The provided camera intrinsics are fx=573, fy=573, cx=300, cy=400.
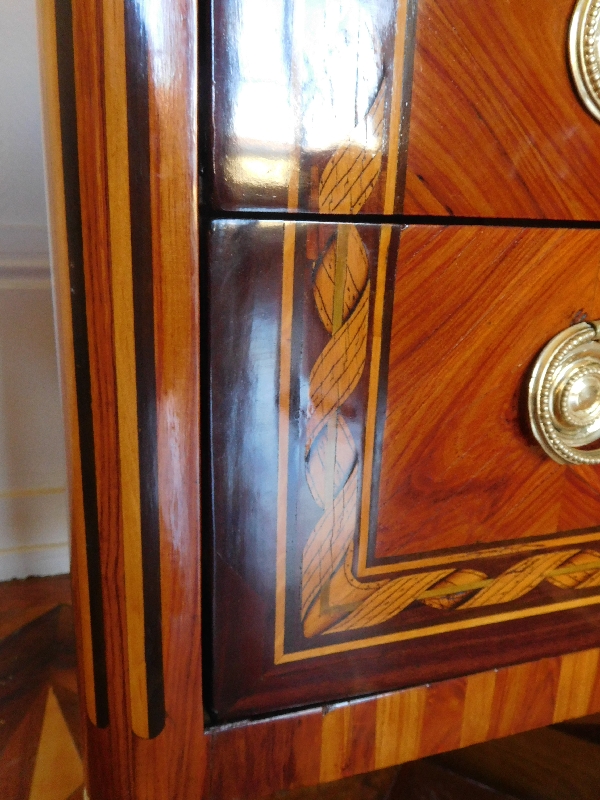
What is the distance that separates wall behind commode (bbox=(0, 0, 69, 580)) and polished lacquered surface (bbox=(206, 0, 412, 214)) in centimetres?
61

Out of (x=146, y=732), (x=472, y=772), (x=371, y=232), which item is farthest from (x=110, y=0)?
(x=472, y=772)

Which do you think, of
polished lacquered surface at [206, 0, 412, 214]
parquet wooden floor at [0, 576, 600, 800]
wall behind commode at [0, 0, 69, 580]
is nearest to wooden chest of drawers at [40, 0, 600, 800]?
polished lacquered surface at [206, 0, 412, 214]

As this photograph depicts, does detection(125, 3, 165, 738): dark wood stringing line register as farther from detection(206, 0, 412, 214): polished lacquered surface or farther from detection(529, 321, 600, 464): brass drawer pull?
detection(529, 321, 600, 464): brass drawer pull

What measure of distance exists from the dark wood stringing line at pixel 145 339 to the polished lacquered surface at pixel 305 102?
3cm

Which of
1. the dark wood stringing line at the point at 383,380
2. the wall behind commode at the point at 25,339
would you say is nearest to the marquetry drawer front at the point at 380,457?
the dark wood stringing line at the point at 383,380

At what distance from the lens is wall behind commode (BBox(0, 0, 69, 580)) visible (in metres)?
0.74

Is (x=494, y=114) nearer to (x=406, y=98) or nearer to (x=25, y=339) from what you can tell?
(x=406, y=98)

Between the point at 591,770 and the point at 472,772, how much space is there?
12 centimetres

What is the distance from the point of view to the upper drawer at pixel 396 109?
0.85 ft

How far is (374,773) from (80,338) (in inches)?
20.1

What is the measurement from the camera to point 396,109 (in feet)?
0.92

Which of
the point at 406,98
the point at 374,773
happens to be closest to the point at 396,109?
the point at 406,98

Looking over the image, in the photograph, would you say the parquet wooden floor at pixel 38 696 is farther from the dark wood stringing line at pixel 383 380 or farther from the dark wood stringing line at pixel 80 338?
the dark wood stringing line at pixel 383 380

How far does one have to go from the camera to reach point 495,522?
36cm
